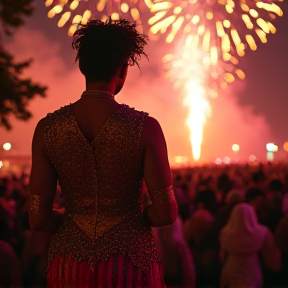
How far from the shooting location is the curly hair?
2.18 meters

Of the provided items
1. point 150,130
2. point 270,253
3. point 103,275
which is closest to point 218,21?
point 270,253

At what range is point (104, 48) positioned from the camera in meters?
2.18

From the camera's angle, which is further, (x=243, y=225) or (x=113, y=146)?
(x=243, y=225)

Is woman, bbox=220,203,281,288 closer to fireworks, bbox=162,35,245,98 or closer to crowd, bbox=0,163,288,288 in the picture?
crowd, bbox=0,163,288,288

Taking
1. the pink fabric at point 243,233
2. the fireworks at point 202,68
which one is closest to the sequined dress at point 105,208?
the pink fabric at point 243,233

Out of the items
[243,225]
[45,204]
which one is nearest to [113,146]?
[45,204]

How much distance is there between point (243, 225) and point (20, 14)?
17.0 m

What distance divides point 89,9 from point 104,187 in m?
8.20

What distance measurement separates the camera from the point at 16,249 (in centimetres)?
603

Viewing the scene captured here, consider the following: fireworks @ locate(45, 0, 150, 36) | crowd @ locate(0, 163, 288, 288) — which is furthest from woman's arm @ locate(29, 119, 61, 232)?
fireworks @ locate(45, 0, 150, 36)

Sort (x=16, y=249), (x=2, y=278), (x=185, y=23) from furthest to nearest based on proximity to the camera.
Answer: (x=185, y=23), (x=16, y=249), (x=2, y=278)

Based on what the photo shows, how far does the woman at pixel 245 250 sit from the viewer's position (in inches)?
222

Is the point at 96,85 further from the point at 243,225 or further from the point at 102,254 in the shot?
the point at 243,225

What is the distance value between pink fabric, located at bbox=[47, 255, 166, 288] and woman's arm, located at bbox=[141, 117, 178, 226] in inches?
6.7
